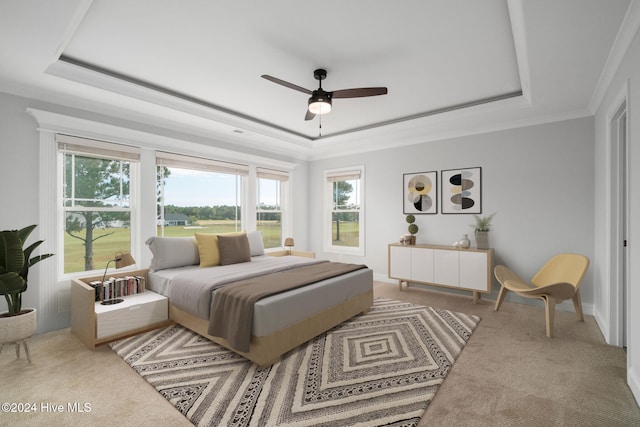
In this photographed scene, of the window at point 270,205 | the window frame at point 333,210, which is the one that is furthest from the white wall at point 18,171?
the window frame at point 333,210

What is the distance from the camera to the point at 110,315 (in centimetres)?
289

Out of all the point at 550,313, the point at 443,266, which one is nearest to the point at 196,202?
the point at 443,266

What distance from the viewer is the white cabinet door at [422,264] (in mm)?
4516

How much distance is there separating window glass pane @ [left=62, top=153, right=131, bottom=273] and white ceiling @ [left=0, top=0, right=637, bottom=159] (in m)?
0.69

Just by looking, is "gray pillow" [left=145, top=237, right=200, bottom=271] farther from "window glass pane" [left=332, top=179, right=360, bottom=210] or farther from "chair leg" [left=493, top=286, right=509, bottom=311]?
"chair leg" [left=493, top=286, right=509, bottom=311]

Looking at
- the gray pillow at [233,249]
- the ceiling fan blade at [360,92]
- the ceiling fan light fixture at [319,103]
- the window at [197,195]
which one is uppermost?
the ceiling fan blade at [360,92]

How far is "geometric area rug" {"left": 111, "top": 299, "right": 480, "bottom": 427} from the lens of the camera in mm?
1896

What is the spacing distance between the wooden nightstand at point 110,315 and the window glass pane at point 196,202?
1237 millimetres

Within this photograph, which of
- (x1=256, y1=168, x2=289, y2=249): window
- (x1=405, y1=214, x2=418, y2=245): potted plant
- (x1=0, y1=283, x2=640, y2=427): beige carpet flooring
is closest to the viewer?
(x1=0, y1=283, x2=640, y2=427): beige carpet flooring

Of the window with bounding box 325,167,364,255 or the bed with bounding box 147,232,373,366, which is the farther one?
the window with bounding box 325,167,364,255

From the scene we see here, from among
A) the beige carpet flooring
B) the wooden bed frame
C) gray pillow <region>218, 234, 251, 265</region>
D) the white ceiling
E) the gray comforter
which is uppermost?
the white ceiling

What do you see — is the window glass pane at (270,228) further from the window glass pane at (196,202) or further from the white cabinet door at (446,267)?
the white cabinet door at (446,267)

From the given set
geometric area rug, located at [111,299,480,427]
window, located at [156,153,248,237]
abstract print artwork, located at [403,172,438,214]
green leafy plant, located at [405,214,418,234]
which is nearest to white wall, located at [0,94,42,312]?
window, located at [156,153,248,237]

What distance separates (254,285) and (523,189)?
149 inches
